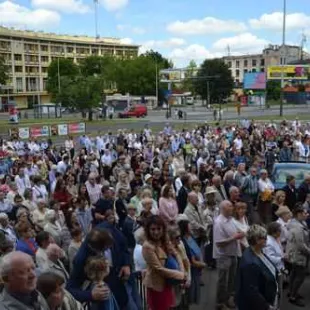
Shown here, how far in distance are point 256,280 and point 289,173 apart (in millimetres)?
9248

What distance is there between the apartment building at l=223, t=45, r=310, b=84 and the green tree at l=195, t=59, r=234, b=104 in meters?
55.1

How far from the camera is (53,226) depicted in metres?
8.30

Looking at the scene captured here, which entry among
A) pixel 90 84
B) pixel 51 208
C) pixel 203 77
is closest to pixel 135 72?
pixel 203 77

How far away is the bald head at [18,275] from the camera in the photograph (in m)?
3.51

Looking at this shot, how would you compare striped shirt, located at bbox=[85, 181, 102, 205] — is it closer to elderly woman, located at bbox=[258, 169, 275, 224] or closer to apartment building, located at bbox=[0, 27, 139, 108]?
elderly woman, located at bbox=[258, 169, 275, 224]

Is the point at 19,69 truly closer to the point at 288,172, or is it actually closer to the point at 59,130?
the point at 59,130

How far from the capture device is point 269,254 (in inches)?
257

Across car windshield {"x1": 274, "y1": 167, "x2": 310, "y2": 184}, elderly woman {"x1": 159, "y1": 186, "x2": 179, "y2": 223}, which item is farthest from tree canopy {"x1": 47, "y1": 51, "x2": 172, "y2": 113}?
elderly woman {"x1": 159, "y1": 186, "x2": 179, "y2": 223}

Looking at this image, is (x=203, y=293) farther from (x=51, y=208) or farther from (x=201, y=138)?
(x=201, y=138)

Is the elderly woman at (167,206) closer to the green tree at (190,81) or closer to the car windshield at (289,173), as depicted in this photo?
the car windshield at (289,173)

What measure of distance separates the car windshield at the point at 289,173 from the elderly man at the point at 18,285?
11.0m

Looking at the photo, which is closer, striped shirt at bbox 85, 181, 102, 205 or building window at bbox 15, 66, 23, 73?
striped shirt at bbox 85, 181, 102, 205

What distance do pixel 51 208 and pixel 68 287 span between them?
5.01 m

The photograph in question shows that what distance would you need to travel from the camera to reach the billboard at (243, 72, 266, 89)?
96.7 m
